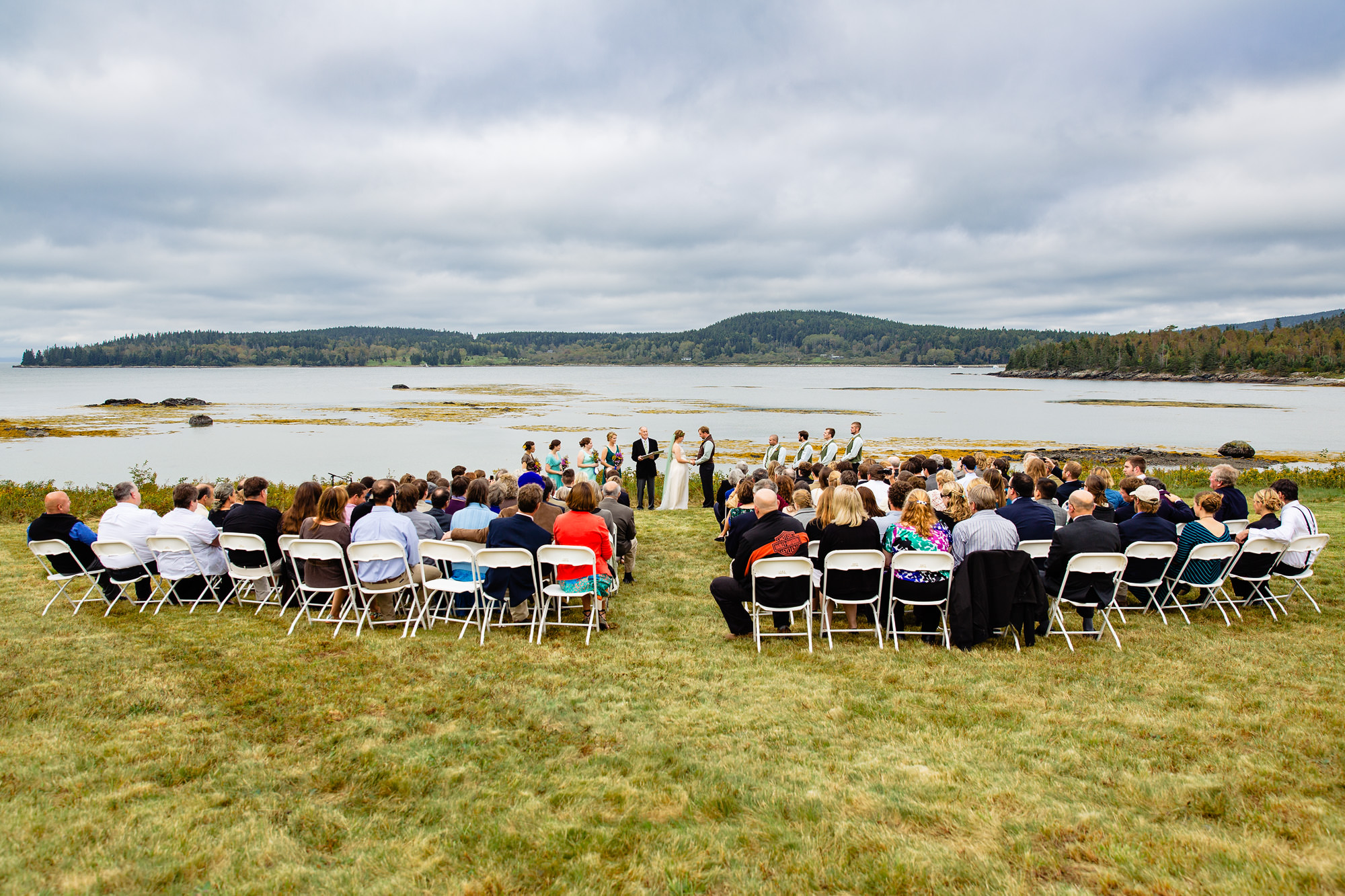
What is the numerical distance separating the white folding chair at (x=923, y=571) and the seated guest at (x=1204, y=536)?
7.13ft

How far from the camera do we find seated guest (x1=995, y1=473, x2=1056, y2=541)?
22.8ft

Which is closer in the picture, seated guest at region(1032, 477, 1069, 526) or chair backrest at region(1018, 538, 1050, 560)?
chair backrest at region(1018, 538, 1050, 560)

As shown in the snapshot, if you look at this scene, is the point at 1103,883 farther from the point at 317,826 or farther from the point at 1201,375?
the point at 1201,375

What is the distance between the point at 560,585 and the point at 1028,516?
15.5ft

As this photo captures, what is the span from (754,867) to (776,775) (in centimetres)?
83

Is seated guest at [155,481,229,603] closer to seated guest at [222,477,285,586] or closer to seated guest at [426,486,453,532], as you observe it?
seated guest at [222,477,285,586]

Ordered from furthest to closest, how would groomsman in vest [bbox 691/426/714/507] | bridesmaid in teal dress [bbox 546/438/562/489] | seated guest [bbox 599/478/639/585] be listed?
groomsman in vest [bbox 691/426/714/507]
bridesmaid in teal dress [bbox 546/438/562/489]
seated guest [bbox 599/478/639/585]

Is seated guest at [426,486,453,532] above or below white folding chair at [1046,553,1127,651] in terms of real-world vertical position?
above

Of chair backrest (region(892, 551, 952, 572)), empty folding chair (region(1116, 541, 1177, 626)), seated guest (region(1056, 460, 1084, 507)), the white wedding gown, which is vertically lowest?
the white wedding gown

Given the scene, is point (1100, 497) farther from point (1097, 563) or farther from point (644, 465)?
point (644, 465)

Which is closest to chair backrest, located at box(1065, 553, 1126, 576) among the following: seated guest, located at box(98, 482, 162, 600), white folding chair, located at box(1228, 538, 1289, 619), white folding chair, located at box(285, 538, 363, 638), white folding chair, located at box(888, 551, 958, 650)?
white folding chair, located at box(888, 551, 958, 650)

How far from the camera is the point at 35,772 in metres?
3.73

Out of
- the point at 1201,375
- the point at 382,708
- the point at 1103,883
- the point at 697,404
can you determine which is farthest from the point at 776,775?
the point at 1201,375

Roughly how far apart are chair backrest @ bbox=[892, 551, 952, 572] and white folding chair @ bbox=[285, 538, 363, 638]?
15.8ft
